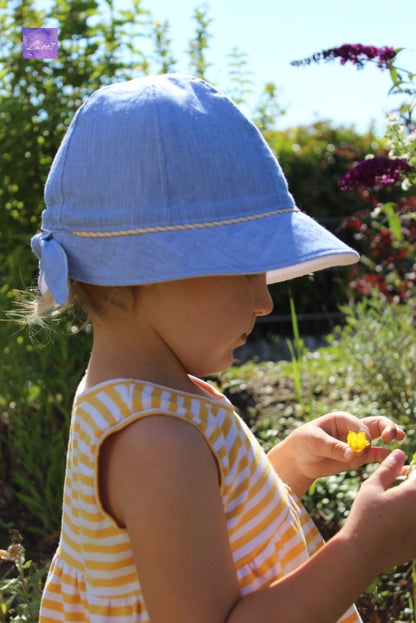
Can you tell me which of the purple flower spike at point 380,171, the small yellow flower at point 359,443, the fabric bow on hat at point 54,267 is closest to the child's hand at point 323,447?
the small yellow flower at point 359,443

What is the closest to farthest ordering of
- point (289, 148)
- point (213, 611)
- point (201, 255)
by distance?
1. point (213, 611)
2. point (201, 255)
3. point (289, 148)

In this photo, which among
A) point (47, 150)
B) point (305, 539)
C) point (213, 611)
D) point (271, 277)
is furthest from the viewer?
point (47, 150)

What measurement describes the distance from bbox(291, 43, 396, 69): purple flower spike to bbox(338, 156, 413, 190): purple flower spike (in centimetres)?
30

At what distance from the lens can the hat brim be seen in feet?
4.19

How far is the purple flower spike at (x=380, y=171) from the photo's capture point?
8.53 ft

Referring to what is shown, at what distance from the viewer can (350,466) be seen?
1624 millimetres

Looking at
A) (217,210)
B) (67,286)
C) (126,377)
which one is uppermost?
(217,210)

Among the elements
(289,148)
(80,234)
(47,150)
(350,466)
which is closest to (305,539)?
(350,466)

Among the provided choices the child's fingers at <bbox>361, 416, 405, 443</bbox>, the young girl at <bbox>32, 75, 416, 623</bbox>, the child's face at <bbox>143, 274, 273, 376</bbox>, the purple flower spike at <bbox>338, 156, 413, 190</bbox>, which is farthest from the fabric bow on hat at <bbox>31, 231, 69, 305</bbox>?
the purple flower spike at <bbox>338, 156, 413, 190</bbox>

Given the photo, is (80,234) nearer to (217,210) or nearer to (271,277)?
(217,210)

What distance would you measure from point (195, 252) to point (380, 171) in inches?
59.7

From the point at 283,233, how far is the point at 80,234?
35 centimetres

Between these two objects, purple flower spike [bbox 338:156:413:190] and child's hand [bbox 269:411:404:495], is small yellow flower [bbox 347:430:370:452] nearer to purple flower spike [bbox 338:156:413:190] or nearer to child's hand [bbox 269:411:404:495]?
child's hand [bbox 269:411:404:495]

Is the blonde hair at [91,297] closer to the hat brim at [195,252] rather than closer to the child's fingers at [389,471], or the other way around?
the hat brim at [195,252]
